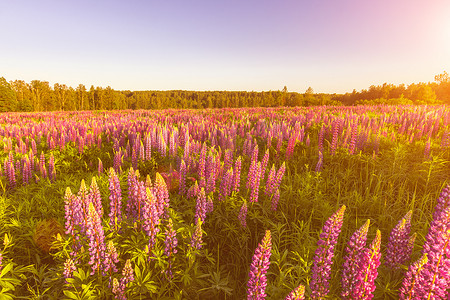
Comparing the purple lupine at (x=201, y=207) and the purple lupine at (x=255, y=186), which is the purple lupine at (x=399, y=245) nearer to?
the purple lupine at (x=255, y=186)

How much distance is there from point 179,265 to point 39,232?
2202mm

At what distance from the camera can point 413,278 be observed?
5.73ft

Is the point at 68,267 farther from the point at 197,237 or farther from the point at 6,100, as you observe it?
the point at 6,100

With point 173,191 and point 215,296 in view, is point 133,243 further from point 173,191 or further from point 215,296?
point 173,191

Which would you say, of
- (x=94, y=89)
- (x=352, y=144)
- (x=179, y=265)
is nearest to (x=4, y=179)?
(x=179, y=265)

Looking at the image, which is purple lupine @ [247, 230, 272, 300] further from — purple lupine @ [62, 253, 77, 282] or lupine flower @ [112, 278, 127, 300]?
purple lupine @ [62, 253, 77, 282]

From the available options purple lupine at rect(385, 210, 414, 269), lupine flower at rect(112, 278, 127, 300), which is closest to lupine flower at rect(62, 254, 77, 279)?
lupine flower at rect(112, 278, 127, 300)

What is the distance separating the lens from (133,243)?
2.65 meters

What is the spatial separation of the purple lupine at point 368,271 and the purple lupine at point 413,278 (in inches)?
9.0

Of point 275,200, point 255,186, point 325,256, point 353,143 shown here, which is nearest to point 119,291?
point 325,256

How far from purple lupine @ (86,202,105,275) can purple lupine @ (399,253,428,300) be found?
2.78 metres

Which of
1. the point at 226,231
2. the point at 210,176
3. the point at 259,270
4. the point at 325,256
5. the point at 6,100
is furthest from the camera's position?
the point at 6,100

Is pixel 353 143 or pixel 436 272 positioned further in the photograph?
pixel 353 143

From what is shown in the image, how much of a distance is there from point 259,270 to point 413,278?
1.21 m
